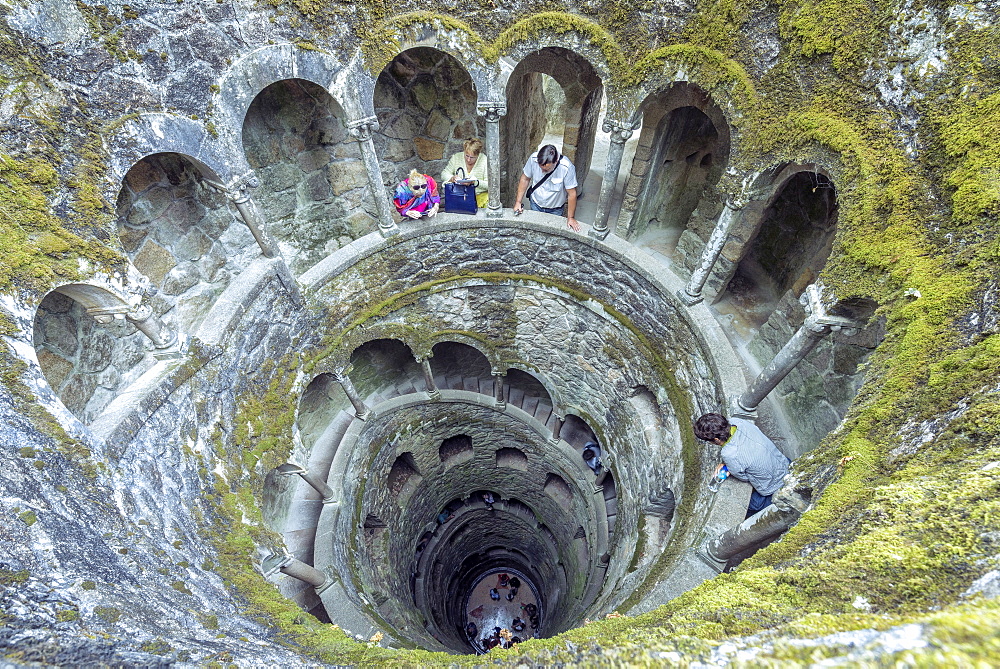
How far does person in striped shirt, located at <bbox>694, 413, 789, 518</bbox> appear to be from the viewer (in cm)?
580

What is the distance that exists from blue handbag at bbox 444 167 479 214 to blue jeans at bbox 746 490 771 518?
7049 mm

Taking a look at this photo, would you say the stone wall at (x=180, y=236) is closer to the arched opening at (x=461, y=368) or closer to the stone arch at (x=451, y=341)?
the stone arch at (x=451, y=341)

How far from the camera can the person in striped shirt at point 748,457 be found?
5.80 metres

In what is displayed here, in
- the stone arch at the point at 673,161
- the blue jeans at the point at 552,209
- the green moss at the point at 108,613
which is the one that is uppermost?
the stone arch at the point at 673,161

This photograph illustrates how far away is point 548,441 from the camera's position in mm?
12836

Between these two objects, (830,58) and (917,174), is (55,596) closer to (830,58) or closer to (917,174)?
(917,174)

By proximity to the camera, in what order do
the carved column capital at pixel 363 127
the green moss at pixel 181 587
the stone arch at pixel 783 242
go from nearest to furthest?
the green moss at pixel 181 587 → the stone arch at pixel 783 242 → the carved column capital at pixel 363 127

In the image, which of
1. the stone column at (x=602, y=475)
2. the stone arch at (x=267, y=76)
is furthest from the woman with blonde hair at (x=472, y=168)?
the stone column at (x=602, y=475)

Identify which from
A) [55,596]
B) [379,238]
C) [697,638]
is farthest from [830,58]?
[55,596]

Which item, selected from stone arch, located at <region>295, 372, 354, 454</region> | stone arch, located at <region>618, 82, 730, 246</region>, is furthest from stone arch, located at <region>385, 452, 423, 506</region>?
stone arch, located at <region>618, 82, 730, 246</region>

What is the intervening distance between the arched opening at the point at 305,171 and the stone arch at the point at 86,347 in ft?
11.1

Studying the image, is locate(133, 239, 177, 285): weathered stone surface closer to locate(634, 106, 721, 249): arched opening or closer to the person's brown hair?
the person's brown hair

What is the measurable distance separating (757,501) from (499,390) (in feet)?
24.6

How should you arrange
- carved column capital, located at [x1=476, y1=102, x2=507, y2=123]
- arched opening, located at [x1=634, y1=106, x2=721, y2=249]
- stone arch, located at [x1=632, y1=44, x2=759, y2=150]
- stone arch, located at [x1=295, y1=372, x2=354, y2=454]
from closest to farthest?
stone arch, located at [x1=632, y1=44, x2=759, y2=150] < carved column capital, located at [x1=476, y1=102, x2=507, y2=123] < arched opening, located at [x1=634, y1=106, x2=721, y2=249] < stone arch, located at [x1=295, y1=372, x2=354, y2=454]
